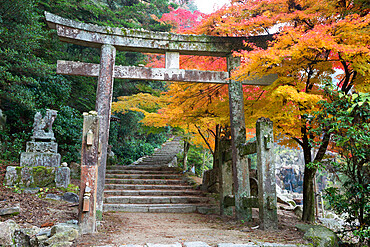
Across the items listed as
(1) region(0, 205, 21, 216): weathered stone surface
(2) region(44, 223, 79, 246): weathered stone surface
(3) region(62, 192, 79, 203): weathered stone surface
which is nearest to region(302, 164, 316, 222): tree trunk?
(2) region(44, 223, 79, 246): weathered stone surface

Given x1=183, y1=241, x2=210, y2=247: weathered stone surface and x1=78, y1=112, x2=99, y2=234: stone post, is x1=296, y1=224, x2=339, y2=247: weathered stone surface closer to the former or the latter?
x1=183, y1=241, x2=210, y2=247: weathered stone surface

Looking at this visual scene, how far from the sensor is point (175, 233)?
4625 millimetres

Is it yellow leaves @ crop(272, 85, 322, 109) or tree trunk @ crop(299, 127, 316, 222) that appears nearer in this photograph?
yellow leaves @ crop(272, 85, 322, 109)

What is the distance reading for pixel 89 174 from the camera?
4.27 m

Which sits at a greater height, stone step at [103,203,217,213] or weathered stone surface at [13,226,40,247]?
weathered stone surface at [13,226,40,247]

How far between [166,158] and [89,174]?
38.0 feet

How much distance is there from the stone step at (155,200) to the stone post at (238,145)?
8.19 feet

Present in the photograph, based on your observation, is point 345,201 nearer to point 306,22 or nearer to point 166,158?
point 306,22

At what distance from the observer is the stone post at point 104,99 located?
5916 millimetres

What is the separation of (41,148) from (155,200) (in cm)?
380

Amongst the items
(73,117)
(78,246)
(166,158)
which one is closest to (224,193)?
(78,246)

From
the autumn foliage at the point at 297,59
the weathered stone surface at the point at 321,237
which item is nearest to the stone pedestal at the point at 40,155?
the autumn foliage at the point at 297,59

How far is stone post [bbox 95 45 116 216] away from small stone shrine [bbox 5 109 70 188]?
2043 millimetres

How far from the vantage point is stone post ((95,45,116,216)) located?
19.4ft
